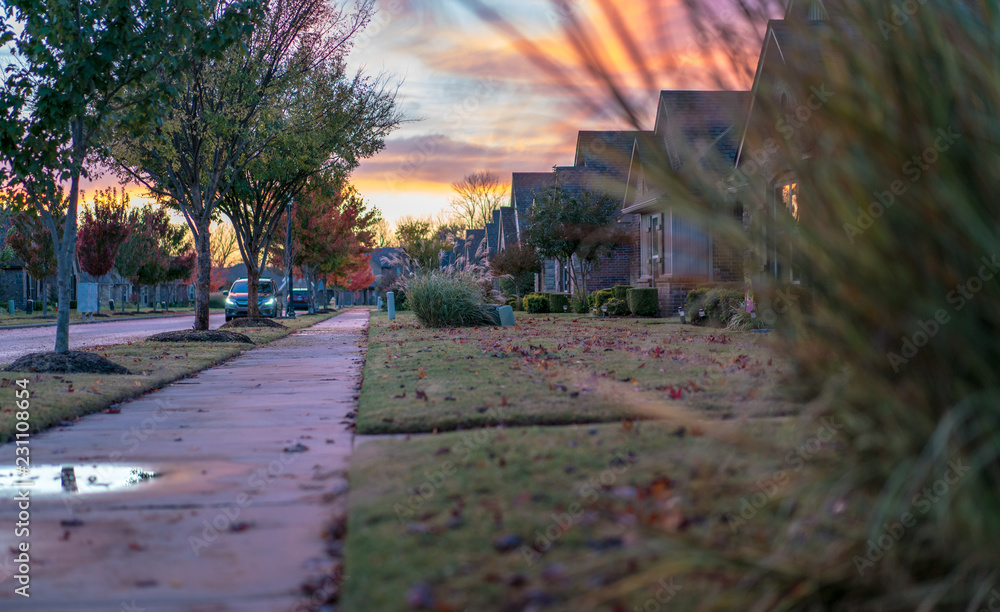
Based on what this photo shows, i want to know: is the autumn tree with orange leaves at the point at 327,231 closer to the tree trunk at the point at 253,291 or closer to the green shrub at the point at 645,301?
the tree trunk at the point at 253,291

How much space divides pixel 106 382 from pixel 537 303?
877 inches

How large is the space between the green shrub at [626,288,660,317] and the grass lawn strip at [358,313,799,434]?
7.97 m

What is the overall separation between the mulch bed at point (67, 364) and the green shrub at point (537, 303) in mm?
21061

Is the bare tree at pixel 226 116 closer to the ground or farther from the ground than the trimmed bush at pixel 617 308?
farther from the ground

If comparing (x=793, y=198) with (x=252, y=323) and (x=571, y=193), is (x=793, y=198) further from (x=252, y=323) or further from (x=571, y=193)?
(x=571, y=193)

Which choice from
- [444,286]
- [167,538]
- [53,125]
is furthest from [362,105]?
[167,538]

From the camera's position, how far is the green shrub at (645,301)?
2097cm

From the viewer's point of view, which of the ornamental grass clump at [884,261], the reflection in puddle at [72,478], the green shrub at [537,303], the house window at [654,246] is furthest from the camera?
the green shrub at [537,303]

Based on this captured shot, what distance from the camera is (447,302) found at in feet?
58.5

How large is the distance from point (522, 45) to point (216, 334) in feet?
48.5

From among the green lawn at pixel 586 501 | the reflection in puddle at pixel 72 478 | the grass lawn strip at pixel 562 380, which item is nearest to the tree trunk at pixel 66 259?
the grass lawn strip at pixel 562 380

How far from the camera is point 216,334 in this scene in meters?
15.4

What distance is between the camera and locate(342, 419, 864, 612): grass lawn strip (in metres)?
2.34

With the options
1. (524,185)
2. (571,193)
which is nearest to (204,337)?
(571,193)
